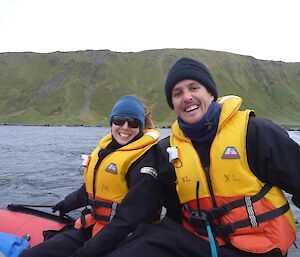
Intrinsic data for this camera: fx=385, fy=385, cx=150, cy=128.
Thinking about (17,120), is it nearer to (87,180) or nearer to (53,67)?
(53,67)

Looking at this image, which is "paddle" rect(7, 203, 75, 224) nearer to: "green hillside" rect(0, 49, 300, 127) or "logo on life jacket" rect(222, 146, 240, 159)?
"logo on life jacket" rect(222, 146, 240, 159)

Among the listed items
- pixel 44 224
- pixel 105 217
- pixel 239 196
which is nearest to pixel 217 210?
pixel 239 196

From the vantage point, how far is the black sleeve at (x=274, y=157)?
2896 mm

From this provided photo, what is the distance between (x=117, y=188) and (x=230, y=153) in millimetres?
1364

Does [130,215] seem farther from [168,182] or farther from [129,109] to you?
A: [129,109]

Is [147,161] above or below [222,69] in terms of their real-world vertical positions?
below

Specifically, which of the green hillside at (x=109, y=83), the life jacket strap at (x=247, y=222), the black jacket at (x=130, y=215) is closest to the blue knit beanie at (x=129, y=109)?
the black jacket at (x=130, y=215)

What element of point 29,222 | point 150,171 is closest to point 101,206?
point 150,171

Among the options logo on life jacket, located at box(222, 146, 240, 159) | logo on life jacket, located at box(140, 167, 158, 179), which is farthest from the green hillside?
logo on life jacket, located at box(222, 146, 240, 159)

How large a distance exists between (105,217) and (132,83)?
4963 inches

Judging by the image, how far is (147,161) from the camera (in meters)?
3.71

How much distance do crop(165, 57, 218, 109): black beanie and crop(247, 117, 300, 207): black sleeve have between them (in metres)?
0.57

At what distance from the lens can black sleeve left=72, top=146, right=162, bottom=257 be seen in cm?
337

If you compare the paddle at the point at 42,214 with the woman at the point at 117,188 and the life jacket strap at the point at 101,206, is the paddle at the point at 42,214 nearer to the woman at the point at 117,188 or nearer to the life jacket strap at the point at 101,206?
the woman at the point at 117,188
